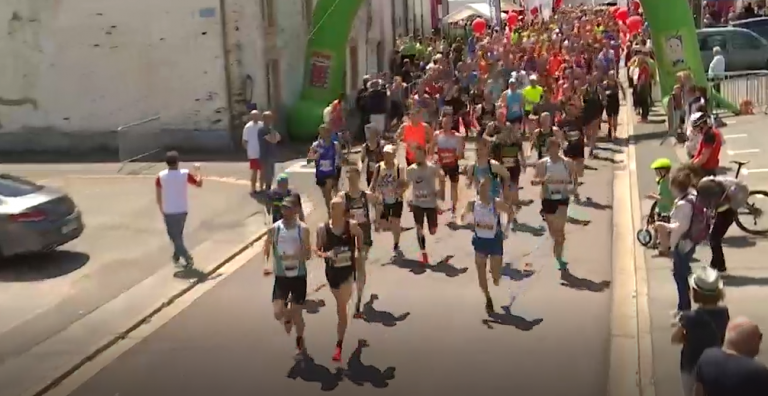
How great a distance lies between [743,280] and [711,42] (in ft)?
63.8

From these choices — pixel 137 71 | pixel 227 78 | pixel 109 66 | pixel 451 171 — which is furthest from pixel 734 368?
pixel 109 66

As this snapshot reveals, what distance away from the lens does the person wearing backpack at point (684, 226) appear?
28.3 ft

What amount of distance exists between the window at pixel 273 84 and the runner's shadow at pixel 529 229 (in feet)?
32.3

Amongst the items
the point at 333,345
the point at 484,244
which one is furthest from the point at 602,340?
the point at 333,345

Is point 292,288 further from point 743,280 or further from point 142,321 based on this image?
point 743,280

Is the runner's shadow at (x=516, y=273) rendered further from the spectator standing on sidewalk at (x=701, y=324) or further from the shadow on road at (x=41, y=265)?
the shadow on road at (x=41, y=265)

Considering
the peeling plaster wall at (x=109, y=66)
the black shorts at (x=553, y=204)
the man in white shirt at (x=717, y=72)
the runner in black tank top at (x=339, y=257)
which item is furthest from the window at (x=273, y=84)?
the runner in black tank top at (x=339, y=257)

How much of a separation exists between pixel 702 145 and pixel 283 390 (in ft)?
20.7

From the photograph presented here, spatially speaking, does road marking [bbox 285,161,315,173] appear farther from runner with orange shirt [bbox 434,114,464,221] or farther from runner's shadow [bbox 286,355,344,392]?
runner's shadow [bbox 286,355,344,392]

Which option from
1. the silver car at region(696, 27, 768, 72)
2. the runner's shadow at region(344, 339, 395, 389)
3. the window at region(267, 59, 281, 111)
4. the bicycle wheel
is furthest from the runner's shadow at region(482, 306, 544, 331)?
the silver car at region(696, 27, 768, 72)

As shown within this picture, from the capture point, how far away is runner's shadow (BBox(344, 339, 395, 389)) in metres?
8.33

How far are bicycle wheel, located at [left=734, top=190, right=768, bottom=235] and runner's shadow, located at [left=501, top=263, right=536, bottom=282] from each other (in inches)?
107

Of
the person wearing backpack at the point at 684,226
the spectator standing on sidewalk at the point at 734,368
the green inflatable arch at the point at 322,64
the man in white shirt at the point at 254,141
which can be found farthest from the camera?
the green inflatable arch at the point at 322,64

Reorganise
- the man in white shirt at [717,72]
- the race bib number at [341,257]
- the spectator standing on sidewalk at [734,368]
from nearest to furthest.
Answer: the spectator standing on sidewalk at [734,368]
the race bib number at [341,257]
the man in white shirt at [717,72]
